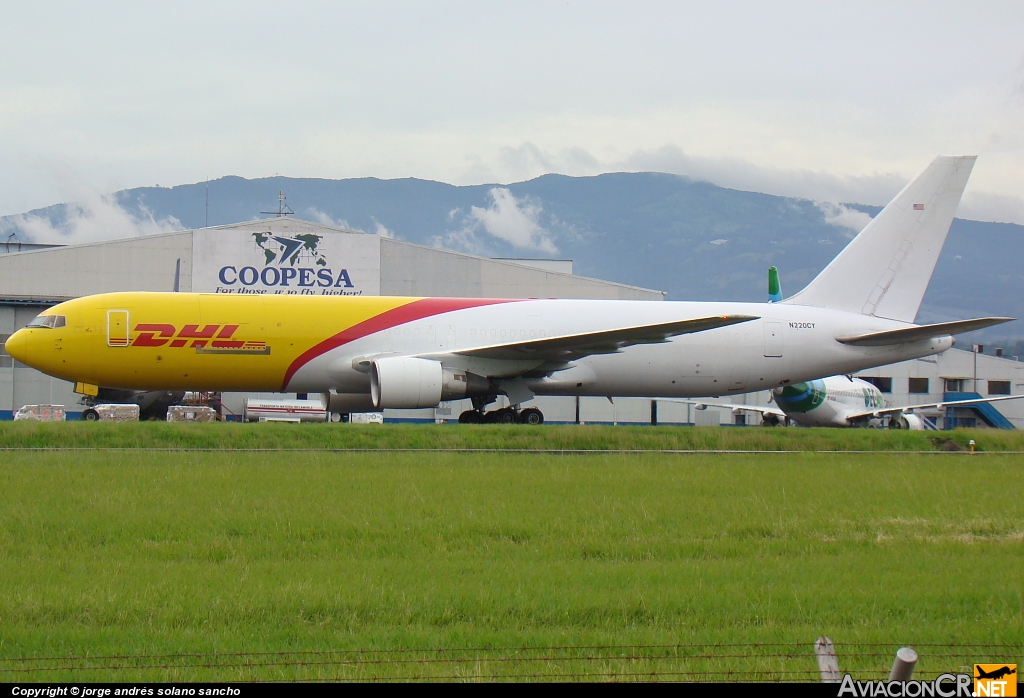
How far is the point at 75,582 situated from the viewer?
28.1ft

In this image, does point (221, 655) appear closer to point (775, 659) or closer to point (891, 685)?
point (775, 659)

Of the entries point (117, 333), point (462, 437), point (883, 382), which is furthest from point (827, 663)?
point (883, 382)

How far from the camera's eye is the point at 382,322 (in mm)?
24922

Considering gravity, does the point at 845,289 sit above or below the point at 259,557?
above

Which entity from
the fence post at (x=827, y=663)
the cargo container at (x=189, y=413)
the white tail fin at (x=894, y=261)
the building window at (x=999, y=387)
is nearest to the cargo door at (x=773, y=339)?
the white tail fin at (x=894, y=261)

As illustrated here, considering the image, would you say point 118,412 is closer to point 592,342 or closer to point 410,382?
point 410,382

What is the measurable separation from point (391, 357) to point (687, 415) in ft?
96.3

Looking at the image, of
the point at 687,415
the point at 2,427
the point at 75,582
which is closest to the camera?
the point at 75,582

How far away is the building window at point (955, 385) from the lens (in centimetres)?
6266

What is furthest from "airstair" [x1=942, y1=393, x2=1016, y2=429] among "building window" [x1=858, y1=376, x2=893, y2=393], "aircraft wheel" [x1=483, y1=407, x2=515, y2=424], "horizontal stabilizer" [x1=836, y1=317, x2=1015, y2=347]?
"aircraft wheel" [x1=483, y1=407, x2=515, y2=424]

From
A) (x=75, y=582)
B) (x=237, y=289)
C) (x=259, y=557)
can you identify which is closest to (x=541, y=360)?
(x=259, y=557)

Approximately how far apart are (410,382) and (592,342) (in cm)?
438

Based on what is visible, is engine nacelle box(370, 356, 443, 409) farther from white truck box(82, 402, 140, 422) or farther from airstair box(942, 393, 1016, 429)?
airstair box(942, 393, 1016, 429)

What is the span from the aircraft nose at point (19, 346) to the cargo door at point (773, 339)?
18838 millimetres
